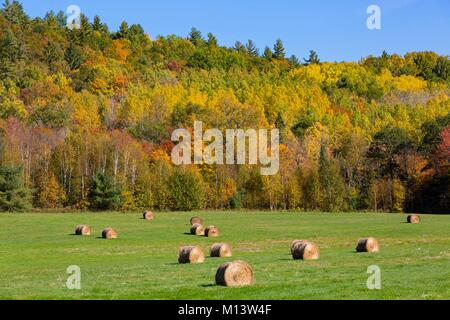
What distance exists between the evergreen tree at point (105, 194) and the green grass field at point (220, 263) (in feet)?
121

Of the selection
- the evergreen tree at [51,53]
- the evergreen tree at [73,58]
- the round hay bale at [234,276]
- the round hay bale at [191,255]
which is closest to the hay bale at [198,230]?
the round hay bale at [191,255]

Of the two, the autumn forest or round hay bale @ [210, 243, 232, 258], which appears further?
the autumn forest

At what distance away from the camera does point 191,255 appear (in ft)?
89.5

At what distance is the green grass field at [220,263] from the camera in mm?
17828

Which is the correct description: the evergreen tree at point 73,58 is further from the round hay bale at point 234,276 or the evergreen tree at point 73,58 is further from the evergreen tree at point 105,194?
the round hay bale at point 234,276

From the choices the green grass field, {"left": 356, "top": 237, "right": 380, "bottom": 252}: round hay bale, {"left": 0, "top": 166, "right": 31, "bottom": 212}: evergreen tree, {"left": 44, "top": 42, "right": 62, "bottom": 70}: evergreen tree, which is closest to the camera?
the green grass field

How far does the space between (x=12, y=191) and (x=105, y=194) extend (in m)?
11.7

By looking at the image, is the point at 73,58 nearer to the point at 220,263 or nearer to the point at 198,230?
the point at 198,230

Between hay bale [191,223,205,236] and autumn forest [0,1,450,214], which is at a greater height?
autumn forest [0,1,450,214]

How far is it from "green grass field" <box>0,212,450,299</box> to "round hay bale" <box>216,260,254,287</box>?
1.13 ft

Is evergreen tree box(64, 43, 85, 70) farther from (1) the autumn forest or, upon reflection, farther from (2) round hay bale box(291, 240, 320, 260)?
→ (2) round hay bale box(291, 240, 320, 260)

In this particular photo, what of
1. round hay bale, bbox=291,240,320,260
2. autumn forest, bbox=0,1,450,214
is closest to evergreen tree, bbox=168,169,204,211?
autumn forest, bbox=0,1,450,214

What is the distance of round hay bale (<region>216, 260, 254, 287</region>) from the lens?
61.9ft

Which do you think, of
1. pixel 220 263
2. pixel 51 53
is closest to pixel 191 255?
pixel 220 263
